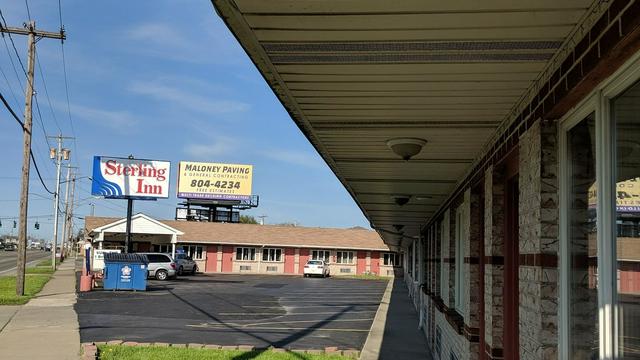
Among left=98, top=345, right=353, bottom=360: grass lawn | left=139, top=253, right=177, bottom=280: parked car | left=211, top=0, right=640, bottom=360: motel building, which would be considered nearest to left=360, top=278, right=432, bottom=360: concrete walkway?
left=98, top=345, right=353, bottom=360: grass lawn

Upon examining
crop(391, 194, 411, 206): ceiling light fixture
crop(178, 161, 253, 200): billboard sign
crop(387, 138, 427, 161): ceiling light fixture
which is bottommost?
crop(391, 194, 411, 206): ceiling light fixture

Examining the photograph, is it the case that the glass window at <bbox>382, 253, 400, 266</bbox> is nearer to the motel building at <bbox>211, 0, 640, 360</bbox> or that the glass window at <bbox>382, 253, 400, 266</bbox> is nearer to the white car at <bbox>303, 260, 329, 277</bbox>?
the white car at <bbox>303, 260, 329, 277</bbox>

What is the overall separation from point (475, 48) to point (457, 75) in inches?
19.6

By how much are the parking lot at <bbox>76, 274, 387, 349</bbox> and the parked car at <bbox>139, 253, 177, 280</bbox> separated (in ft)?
35.2

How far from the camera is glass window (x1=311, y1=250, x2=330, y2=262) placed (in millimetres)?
60125

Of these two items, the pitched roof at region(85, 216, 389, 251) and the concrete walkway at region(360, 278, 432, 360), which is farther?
the pitched roof at region(85, 216, 389, 251)

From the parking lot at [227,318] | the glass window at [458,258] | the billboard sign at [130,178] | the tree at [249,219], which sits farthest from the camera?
the tree at [249,219]

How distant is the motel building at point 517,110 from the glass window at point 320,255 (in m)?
54.3

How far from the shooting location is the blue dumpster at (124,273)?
1168 inches

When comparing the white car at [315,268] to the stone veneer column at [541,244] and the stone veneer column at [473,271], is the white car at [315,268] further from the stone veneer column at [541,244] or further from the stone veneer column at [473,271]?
the stone veneer column at [541,244]

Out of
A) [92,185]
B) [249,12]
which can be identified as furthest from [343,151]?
[92,185]

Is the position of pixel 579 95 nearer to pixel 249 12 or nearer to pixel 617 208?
pixel 617 208

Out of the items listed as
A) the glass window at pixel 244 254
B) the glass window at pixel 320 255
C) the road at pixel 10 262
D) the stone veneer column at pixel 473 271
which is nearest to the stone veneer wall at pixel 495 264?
the stone veneer column at pixel 473 271

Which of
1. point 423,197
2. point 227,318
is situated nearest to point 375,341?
point 423,197
